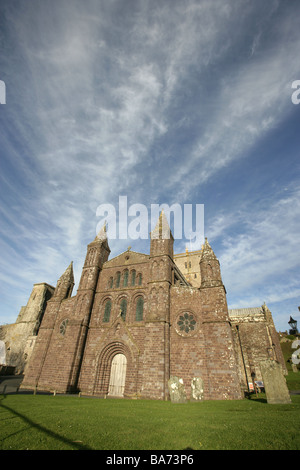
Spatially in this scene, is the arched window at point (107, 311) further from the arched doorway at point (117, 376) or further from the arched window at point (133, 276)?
the arched doorway at point (117, 376)

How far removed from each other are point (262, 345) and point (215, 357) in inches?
622

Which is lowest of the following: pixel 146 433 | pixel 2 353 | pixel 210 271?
pixel 146 433

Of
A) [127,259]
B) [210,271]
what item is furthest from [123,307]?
[210,271]

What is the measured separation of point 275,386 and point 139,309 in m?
12.0

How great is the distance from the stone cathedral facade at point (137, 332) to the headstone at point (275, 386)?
11.6 ft

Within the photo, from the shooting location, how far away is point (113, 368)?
20.0 metres

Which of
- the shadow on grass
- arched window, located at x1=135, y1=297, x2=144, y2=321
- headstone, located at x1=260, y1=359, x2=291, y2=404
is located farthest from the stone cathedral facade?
the shadow on grass

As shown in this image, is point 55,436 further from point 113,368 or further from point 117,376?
point 113,368

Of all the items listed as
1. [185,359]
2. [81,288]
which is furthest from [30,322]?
[185,359]

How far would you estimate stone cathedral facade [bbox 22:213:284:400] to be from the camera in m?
16.8

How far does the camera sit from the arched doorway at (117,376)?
749 inches

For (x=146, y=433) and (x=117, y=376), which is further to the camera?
(x=117, y=376)

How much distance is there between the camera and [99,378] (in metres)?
19.4
